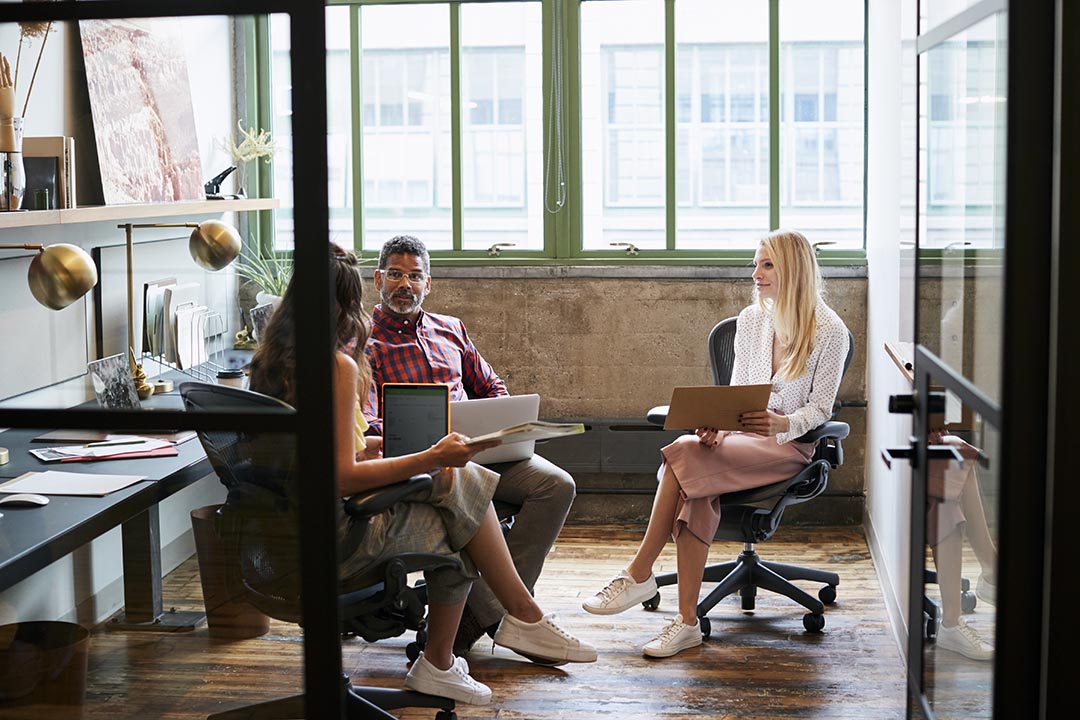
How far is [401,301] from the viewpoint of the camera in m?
3.80

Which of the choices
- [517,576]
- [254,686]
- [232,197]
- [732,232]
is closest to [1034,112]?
[232,197]

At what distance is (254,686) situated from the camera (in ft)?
6.39

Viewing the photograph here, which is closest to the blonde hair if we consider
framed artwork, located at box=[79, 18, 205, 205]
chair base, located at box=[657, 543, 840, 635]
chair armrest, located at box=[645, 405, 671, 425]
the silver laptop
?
chair armrest, located at box=[645, 405, 671, 425]

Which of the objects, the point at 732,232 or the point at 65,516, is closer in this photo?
the point at 65,516

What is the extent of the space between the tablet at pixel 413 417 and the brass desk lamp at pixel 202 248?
109cm

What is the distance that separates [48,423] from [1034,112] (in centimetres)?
151

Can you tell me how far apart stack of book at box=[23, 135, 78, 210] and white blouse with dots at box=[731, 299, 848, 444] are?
223cm

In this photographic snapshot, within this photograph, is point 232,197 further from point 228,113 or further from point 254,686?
point 254,686

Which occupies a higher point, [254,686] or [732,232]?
[732,232]

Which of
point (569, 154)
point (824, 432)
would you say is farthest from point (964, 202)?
point (569, 154)

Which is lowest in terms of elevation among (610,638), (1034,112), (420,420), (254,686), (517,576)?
(610,638)

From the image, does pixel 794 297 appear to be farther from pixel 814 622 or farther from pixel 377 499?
pixel 377 499

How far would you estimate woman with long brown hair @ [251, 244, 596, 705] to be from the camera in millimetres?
2887

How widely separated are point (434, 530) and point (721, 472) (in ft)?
3.50
